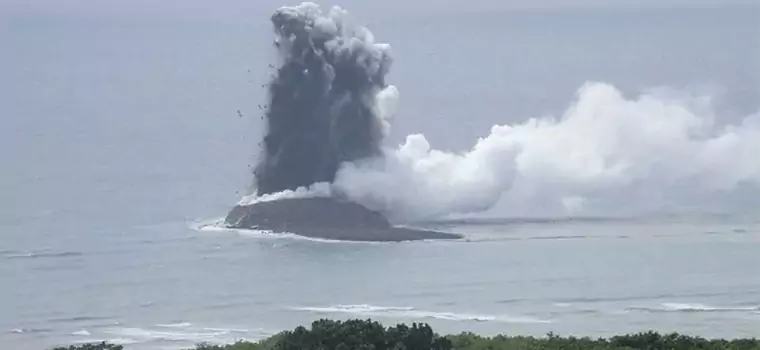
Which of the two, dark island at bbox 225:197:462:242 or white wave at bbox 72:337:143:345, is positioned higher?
dark island at bbox 225:197:462:242

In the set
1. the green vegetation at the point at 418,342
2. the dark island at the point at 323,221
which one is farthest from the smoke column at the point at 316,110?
the green vegetation at the point at 418,342

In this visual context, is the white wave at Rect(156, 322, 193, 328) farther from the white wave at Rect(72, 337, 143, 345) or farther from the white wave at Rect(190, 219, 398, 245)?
the white wave at Rect(190, 219, 398, 245)

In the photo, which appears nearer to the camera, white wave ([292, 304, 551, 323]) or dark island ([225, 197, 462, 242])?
white wave ([292, 304, 551, 323])

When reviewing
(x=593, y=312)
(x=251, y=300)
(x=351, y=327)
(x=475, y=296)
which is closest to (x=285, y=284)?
(x=251, y=300)

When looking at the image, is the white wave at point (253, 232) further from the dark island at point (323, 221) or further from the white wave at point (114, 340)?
the white wave at point (114, 340)

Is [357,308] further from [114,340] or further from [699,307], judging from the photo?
[699,307]

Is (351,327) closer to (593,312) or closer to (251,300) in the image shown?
(593,312)

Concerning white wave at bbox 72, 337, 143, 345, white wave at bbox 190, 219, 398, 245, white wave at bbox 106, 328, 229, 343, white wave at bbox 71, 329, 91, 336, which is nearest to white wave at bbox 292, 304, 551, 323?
white wave at bbox 106, 328, 229, 343
